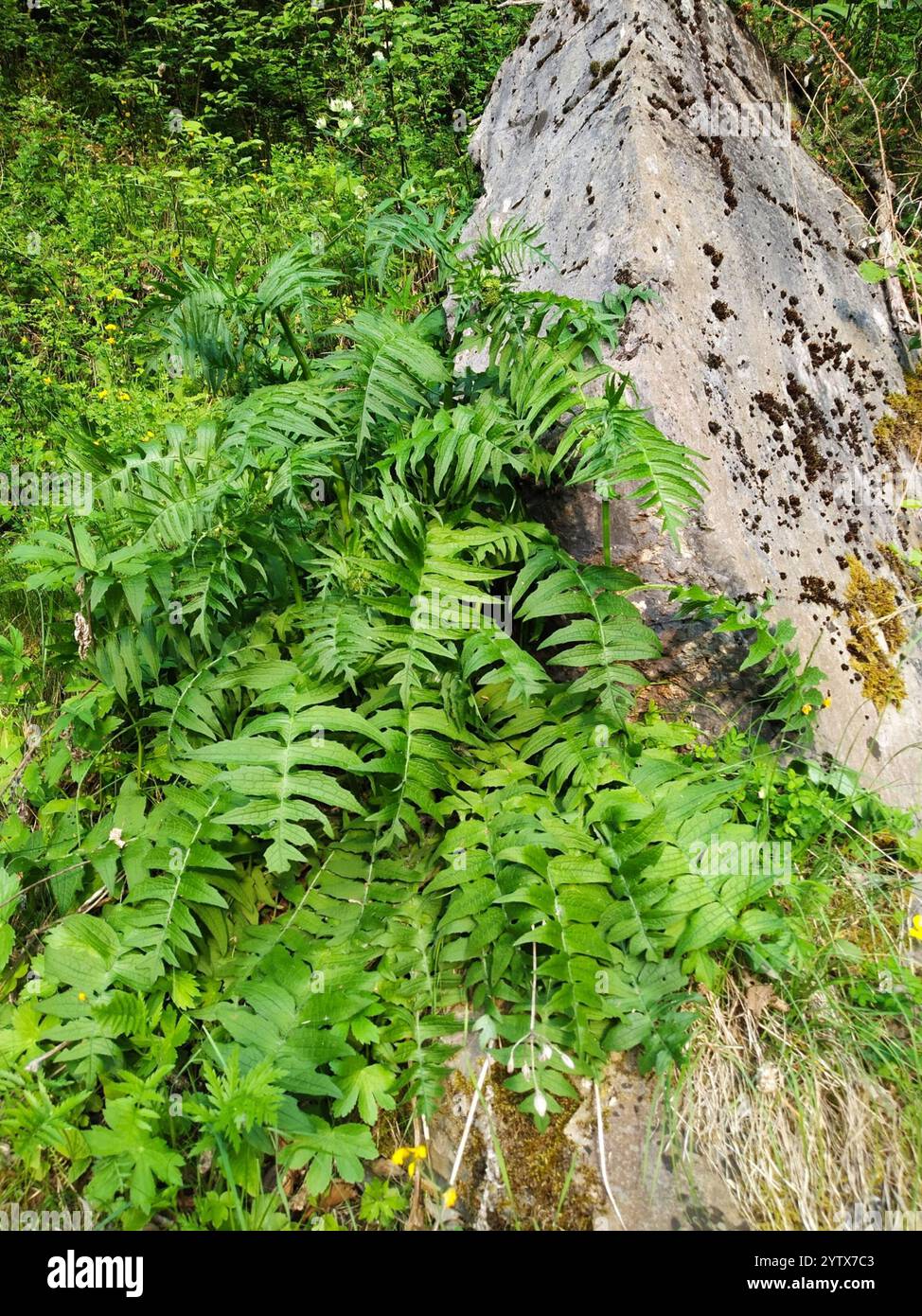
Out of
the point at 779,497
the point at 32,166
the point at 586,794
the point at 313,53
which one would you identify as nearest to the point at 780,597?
the point at 779,497

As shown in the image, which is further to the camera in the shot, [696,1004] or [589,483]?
[589,483]

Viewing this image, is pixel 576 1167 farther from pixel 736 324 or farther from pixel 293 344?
pixel 736 324

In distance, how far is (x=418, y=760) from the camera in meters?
2.59

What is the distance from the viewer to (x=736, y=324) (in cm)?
365

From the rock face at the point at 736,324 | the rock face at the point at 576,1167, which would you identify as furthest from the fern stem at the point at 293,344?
the rock face at the point at 576,1167

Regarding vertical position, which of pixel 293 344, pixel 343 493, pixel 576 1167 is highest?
pixel 293 344

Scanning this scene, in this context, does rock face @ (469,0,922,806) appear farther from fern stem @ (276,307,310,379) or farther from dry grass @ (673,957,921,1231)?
dry grass @ (673,957,921,1231)

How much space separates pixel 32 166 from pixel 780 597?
580cm

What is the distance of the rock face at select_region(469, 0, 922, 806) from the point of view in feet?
10.8

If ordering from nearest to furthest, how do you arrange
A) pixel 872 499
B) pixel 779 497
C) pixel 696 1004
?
1. pixel 696 1004
2. pixel 779 497
3. pixel 872 499

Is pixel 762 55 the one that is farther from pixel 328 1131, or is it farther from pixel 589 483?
pixel 328 1131

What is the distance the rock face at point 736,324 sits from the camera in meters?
3.28

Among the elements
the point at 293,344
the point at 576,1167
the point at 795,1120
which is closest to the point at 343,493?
the point at 293,344

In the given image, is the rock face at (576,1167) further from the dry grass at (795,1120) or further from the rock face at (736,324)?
the rock face at (736,324)
